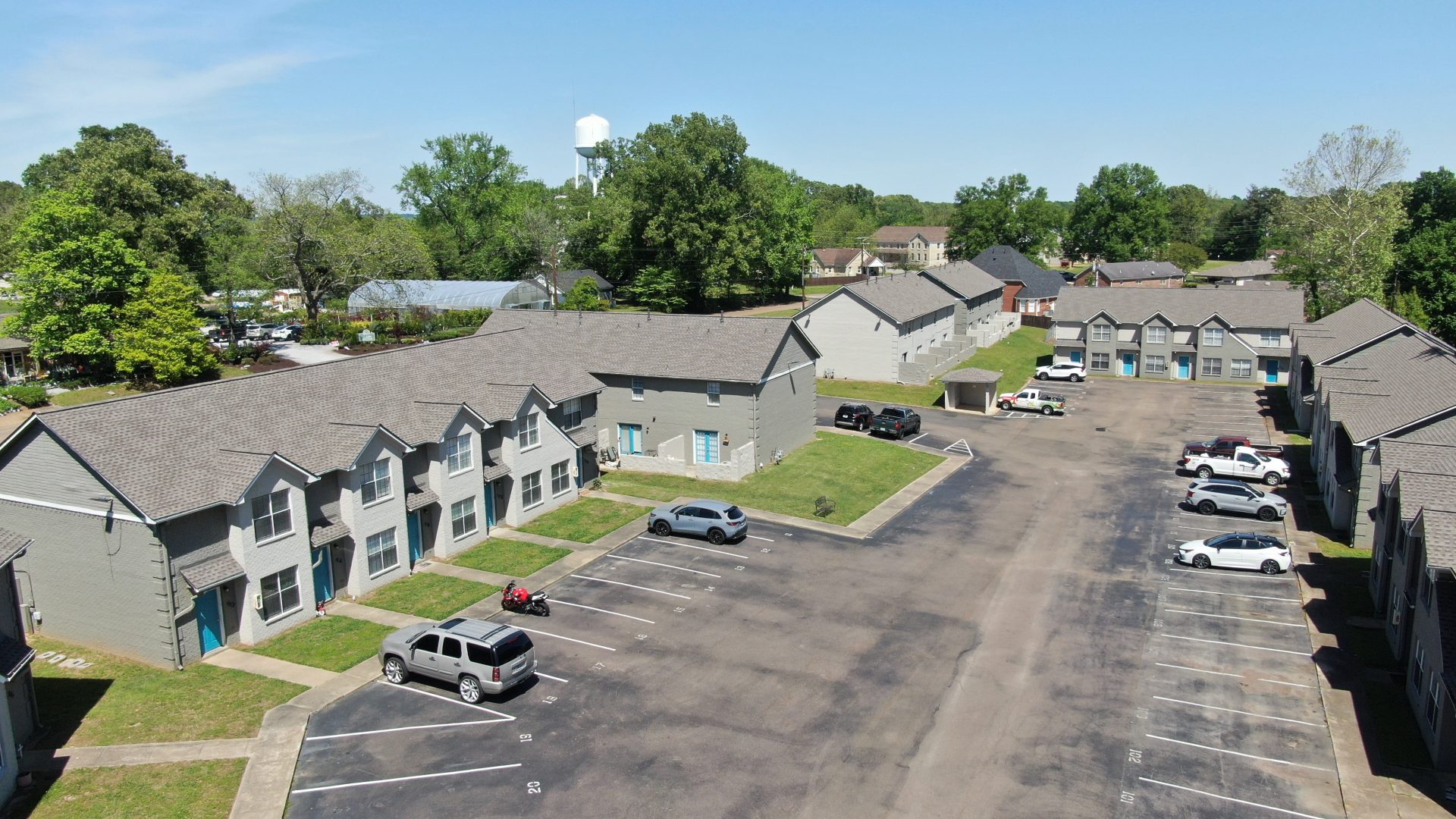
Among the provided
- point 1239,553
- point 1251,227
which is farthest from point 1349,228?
point 1251,227

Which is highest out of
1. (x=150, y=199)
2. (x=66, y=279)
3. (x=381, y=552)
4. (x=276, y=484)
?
(x=150, y=199)

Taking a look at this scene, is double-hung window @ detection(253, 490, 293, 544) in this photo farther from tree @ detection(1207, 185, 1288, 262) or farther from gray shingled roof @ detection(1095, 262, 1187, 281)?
tree @ detection(1207, 185, 1288, 262)

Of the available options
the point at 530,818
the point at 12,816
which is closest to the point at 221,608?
the point at 12,816

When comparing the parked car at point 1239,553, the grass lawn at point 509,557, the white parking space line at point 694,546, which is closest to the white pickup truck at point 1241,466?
the parked car at point 1239,553

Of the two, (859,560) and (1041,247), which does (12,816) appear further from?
(1041,247)

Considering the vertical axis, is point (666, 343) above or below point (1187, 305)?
below

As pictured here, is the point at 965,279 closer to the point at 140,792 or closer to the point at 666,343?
the point at 666,343

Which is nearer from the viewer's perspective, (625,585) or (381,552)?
(625,585)

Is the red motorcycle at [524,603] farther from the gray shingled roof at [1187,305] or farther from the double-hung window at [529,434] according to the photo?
the gray shingled roof at [1187,305]
